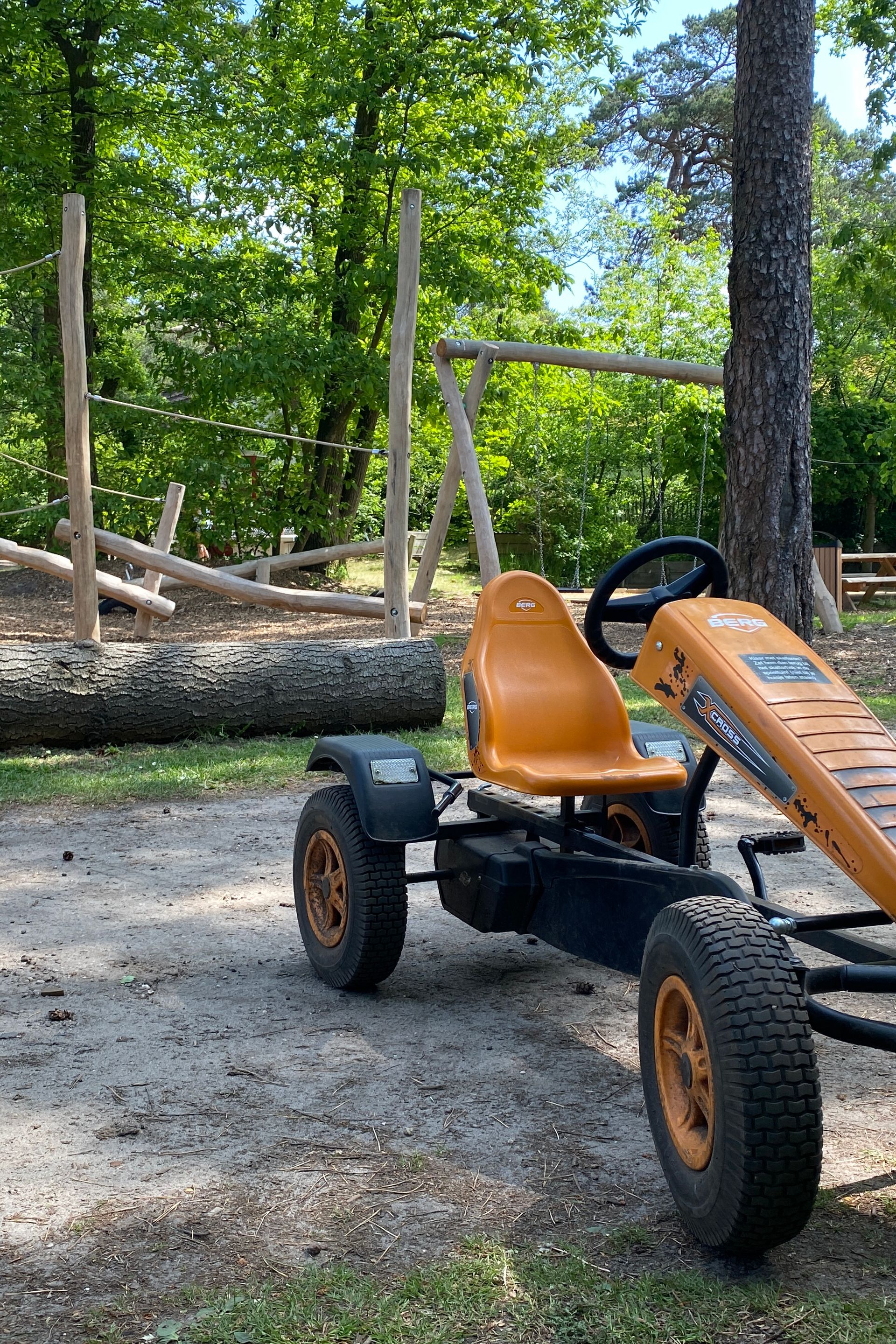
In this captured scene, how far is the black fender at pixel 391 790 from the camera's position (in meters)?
3.84

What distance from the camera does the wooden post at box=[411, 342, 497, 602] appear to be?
10.0 meters

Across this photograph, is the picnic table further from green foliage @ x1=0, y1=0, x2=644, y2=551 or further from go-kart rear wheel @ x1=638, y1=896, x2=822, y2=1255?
go-kart rear wheel @ x1=638, y1=896, x2=822, y2=1255

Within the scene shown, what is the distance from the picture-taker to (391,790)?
154 inches

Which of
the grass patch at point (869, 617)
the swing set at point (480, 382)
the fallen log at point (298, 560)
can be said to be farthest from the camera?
the grass patch at point (869, 617)

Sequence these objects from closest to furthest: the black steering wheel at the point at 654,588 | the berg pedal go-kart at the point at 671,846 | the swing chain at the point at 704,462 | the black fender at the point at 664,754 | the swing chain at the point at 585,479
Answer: the berg pedal go-kart at the point at 671,846
the black steering wheel at the point at 654,588
the black fender at the point at 664,754
the swing chain at the point at 585,479
the swing chain at the point at 704,462

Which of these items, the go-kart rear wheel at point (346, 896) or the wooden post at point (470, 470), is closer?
the go-kart rear wheel at point (346, 896)

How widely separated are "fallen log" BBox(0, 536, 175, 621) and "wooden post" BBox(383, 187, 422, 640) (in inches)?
79.5

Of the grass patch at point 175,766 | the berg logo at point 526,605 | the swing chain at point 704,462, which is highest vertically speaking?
the swing chain at point 704,462

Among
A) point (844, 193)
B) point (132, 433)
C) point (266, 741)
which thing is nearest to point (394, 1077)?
point (266, 741)

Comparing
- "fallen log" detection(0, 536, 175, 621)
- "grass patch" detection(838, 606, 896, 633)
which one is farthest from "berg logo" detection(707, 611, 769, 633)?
"grass patch" detection(838, 606, 896, 633)

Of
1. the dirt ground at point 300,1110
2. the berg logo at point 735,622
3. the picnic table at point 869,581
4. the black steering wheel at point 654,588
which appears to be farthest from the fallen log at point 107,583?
the picnic table at point 869,581

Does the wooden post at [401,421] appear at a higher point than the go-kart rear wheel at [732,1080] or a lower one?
higher

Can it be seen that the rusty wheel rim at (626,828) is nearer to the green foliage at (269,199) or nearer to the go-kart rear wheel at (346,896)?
the go-kart rear wheel at (346,896)

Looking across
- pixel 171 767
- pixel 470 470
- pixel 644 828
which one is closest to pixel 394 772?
pixel 644 828
